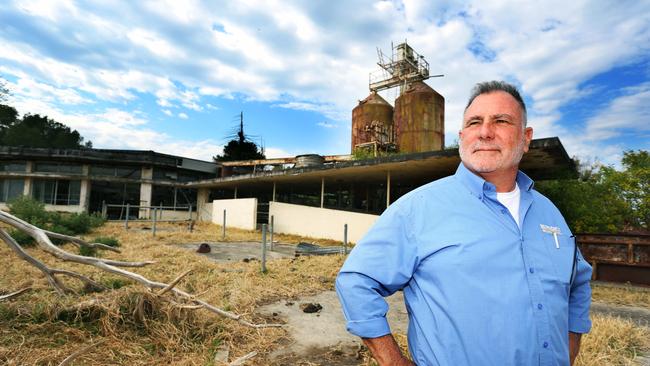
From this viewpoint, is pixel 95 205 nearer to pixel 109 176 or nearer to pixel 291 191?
pixel 109 176

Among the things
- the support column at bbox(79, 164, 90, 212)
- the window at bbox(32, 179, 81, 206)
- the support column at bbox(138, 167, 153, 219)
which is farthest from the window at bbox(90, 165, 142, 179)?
the window at bbox(32, 179, 81, 206)

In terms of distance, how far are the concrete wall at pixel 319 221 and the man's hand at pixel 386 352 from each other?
11.6m

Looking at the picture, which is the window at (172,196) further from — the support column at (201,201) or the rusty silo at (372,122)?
the rusty silo at (372,122)

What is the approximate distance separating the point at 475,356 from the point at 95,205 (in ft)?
97.7

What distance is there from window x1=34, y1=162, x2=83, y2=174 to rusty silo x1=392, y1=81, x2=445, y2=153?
78.6 feet

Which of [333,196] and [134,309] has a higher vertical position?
[333,196]

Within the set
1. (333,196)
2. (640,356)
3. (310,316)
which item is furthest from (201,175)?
(640,356)

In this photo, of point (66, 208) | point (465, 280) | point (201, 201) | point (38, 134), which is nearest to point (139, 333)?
point (465, 280)

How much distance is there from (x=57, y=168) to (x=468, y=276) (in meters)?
31.0

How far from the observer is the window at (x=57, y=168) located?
2419cm

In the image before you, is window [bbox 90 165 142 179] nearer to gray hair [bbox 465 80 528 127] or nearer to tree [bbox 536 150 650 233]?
tree [bbox 536 150 650 233]

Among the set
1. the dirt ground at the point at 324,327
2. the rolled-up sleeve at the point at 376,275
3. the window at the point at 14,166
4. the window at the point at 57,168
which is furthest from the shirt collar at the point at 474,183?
the window at the point at 14,166

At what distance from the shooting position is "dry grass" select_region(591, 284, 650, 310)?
5902 mm

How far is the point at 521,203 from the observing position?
5.35 feet
